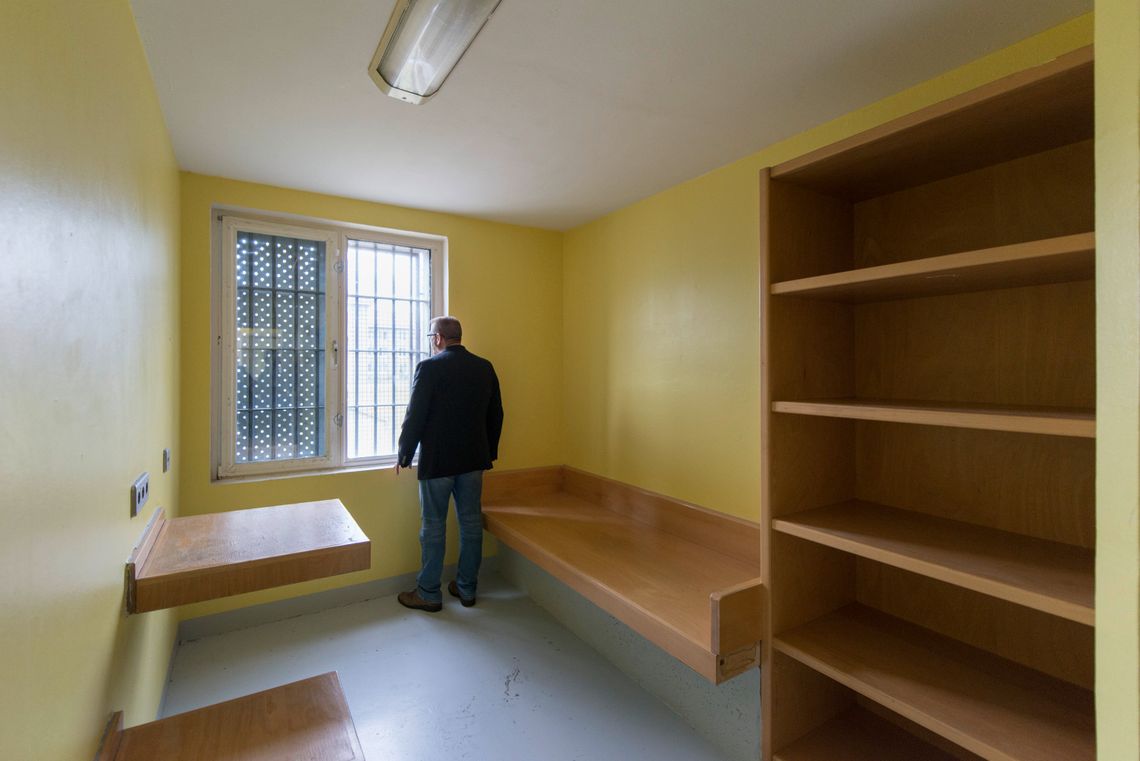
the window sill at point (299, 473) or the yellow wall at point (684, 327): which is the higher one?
the yellow wall at point (684, 327)

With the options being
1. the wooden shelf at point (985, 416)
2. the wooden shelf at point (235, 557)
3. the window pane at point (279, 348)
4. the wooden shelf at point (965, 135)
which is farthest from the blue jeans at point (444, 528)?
the wooden shelf at point (965, 135)

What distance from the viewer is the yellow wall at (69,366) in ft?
2.23

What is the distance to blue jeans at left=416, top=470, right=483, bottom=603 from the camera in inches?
113

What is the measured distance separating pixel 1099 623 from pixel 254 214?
11.4ft

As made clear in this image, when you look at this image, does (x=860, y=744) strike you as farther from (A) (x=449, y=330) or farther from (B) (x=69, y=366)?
(A) (x=449, y=330)

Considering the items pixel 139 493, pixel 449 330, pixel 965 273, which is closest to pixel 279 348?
pixel 449 330

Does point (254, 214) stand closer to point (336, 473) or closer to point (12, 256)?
point (336, 473)

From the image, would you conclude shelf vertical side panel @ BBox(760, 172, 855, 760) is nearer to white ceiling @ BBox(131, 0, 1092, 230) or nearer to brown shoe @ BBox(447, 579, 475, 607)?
white ceiling @ BBox(131, 0, 1092, 230)

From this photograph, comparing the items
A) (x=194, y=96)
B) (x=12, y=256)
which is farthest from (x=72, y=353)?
(x=194, y=96)

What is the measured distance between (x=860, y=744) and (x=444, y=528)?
2.10 metres

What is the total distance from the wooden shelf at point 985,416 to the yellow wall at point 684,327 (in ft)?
2.68

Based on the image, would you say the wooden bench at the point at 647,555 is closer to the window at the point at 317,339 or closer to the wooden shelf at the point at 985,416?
the wooden shelf at the point at 985,416

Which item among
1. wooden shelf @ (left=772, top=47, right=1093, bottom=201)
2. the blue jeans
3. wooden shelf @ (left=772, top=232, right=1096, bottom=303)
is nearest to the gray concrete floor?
the blue jeans

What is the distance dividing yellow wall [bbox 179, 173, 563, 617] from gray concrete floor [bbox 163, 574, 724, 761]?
1.06 feet
